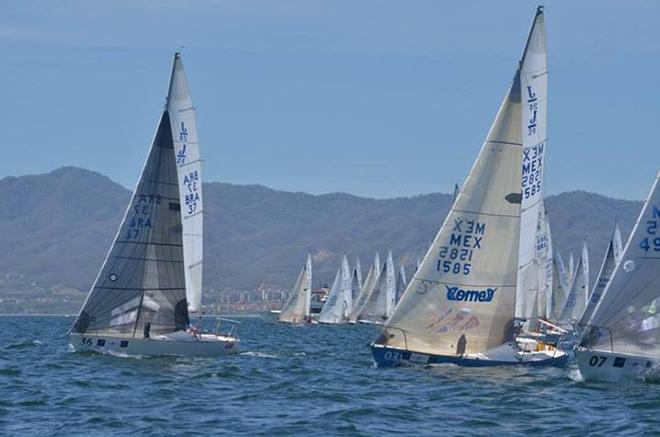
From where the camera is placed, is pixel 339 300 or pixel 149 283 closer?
pixel 149 283

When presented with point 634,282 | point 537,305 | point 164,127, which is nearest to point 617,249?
point 537,305

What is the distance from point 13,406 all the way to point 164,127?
17984 millimetres

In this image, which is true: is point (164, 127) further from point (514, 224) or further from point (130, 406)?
point (130, 406)

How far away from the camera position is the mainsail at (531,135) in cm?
4466

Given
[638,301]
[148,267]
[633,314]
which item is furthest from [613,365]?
[148,267]

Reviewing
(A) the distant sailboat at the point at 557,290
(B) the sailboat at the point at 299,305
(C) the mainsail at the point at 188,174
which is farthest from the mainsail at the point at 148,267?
(B) the sailboat at the point at 299,305

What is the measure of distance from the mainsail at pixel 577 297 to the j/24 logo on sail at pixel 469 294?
50.0 m

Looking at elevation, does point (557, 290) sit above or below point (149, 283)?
above

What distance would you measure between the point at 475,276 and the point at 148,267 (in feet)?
36.8

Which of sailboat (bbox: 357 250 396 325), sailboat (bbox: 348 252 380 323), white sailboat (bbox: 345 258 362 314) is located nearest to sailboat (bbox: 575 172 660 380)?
sailboat (bbox: 357 250 396 325)

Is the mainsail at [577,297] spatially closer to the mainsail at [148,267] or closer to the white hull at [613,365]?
the mainsail at [148,267]

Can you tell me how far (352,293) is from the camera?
452 ft

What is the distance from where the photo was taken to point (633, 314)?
3697cm

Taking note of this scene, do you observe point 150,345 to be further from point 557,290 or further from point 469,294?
point 557,290
